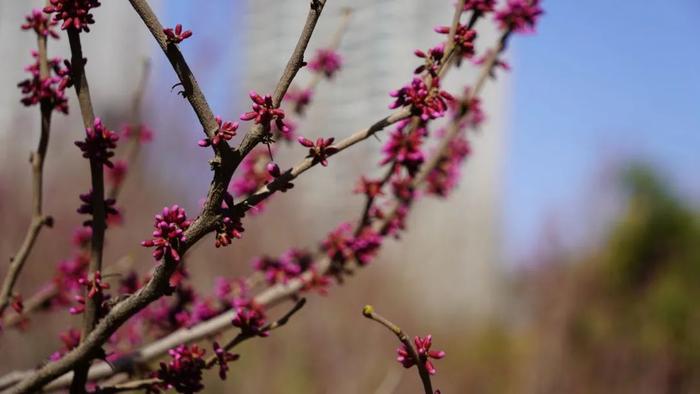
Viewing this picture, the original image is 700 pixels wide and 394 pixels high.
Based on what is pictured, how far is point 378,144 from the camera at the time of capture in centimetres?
1198

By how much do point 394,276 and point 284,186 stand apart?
1020 centimetres

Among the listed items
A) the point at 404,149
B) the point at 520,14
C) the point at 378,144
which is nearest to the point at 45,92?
the point at 404,149

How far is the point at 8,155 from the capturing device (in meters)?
5.73

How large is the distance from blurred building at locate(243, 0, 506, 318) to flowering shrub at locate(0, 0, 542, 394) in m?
6.50

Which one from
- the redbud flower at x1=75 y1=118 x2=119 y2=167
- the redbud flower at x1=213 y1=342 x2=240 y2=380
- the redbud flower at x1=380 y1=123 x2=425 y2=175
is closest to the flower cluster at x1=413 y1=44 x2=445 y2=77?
the redbud flower at x1=380 y1=123 x2=425 y2=175

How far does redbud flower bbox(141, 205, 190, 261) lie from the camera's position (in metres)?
1.26

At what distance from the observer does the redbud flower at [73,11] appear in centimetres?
132

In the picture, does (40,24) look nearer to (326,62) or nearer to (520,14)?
(326,62)

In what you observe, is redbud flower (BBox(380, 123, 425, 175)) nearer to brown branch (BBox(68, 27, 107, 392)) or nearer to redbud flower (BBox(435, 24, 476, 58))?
redbud flower (BBox(435, 24, 476, 58))

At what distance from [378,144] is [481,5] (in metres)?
10.1

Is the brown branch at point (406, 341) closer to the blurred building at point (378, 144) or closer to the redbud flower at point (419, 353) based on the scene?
the redbud flower at point (419, 353)

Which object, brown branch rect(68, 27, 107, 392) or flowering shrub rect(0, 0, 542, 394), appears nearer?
flowering shrub rect(0, 0, 542, 394)

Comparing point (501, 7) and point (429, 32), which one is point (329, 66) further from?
point (429, 32)

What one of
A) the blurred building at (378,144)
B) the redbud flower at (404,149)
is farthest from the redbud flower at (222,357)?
the blurred building at (378,144)
